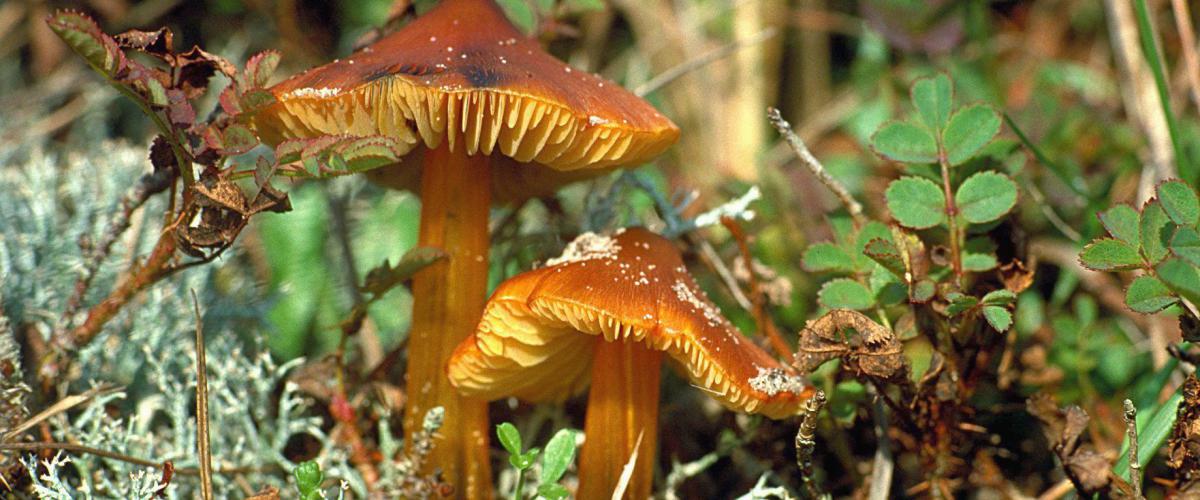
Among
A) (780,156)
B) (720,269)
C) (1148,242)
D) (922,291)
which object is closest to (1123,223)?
(1148,242)

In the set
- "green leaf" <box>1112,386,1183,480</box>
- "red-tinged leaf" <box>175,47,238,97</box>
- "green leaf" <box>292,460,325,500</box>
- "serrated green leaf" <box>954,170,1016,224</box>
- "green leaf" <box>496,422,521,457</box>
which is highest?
"red-tinged leaf" <box>175,47,238,97</box>

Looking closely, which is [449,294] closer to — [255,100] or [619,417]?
[619,417]

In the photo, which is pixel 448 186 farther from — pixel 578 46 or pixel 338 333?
pixel 578 46

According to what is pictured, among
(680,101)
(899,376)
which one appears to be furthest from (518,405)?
(680,101)

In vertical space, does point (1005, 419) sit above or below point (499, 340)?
below

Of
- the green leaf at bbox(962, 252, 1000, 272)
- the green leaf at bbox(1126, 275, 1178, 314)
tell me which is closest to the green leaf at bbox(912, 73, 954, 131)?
the green leaf at bbox(962, 252, 1000, 272)

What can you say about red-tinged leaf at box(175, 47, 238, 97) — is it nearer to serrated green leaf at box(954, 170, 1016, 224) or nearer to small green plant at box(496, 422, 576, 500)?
small green plant at box(496, 422, 576, 500)

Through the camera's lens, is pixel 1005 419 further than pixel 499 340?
Yes
